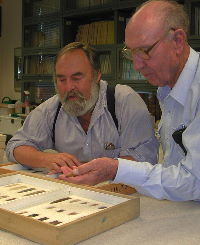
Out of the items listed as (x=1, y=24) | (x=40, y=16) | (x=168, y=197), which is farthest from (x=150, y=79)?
(x=1, y=24)

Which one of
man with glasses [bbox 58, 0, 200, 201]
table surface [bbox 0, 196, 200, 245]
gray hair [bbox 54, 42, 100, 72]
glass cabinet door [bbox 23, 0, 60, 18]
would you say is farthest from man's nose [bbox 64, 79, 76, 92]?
glass cabinet door [bbox 23, 0, 60, 18]

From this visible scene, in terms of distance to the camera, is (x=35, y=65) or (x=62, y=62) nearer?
(x=62, y=62)

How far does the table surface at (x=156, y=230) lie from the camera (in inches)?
38.4

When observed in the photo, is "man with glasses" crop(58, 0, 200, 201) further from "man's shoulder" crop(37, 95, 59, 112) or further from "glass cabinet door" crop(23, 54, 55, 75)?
"glass cabinet door" crop(23, 54, 55, 75)

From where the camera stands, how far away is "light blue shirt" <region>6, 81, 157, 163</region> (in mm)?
1833

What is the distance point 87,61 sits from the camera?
1.95 meters

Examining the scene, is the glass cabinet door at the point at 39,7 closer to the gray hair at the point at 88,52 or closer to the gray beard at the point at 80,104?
the gray hair at the point at 88,52

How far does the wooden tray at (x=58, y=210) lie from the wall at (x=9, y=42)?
455 cm

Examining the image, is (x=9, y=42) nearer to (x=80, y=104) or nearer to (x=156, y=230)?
(x=80, y=104)

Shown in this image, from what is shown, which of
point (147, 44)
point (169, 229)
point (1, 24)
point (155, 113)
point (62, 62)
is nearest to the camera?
point (169, 229)

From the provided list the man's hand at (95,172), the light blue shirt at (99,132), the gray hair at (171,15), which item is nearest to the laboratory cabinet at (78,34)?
the light blue shirt at (99,132)

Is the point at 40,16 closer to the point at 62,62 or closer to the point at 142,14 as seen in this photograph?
the point at 62,62

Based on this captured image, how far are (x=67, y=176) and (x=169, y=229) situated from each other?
18.0 inches

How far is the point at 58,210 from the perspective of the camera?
1108mm
